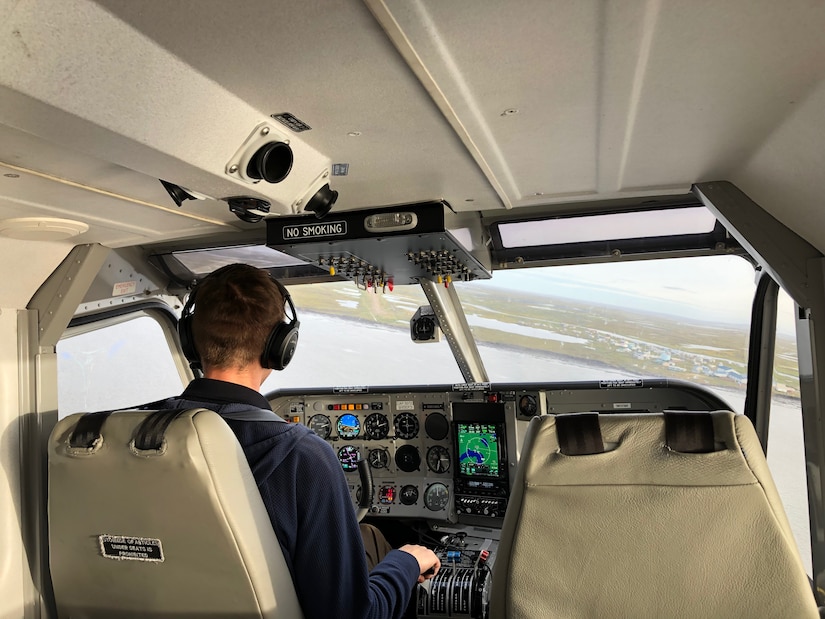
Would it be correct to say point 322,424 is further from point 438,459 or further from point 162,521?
point 162,521

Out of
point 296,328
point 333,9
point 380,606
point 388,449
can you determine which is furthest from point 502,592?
point 388,449

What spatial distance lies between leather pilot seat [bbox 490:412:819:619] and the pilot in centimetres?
32

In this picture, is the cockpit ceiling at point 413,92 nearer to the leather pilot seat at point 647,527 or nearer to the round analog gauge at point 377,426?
the leather pilot seat at point 647,527

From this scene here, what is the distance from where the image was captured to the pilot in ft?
4.67

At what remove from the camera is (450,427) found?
3.95 metres

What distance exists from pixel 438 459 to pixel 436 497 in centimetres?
23

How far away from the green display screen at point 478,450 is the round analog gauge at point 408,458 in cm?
30

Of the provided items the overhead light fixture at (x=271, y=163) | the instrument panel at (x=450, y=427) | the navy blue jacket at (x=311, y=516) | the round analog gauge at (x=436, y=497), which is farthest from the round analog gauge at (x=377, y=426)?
the overhead light fixture at (x=271, y=163)

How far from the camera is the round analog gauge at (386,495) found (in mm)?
4031

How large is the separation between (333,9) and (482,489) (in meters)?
3.30

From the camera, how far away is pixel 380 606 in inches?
59.1

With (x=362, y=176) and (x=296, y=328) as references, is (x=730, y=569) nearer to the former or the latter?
(x=296, y=328)

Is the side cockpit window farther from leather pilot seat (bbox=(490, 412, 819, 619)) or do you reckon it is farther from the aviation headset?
leather pilot seat (bbox=(490, 412, 819, 619))

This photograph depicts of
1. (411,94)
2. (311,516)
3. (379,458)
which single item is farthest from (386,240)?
(379,458)
